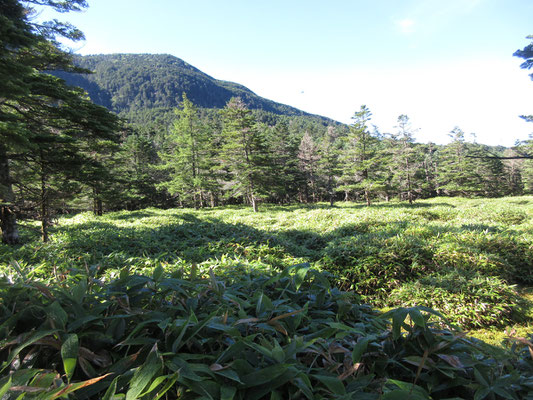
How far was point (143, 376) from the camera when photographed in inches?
29.6

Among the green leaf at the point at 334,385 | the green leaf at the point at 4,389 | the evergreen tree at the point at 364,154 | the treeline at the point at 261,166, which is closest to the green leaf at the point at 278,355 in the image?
the green leaf at the point at 334,385

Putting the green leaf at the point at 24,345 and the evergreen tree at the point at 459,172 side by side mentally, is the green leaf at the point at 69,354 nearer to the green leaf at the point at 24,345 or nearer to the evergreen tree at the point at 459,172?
the green leaf at the point at 24,345

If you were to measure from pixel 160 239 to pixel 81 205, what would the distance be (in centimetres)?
2289

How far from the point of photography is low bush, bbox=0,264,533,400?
0.76m

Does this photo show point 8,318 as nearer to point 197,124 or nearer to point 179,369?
point 179,369

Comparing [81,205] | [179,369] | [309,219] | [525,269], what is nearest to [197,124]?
[81,205]

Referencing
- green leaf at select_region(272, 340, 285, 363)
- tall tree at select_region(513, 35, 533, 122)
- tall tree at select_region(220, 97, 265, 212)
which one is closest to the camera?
green leaf at select_region(272, 340, 285, 363)

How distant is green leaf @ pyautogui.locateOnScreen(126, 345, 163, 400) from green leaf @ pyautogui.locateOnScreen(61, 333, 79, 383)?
19 cm

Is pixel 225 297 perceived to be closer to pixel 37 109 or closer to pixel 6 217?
pixel 6 217

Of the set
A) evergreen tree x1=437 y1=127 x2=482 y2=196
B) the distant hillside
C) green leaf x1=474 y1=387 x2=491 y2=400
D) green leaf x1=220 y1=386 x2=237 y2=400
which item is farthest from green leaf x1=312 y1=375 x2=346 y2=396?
the distant hillside

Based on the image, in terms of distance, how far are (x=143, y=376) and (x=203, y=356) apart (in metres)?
0.19

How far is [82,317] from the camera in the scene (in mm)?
1003

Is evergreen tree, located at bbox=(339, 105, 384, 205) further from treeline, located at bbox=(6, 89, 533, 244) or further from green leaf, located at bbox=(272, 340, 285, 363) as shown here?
green leaf, located at bbox=(272, 340, 285, 363)

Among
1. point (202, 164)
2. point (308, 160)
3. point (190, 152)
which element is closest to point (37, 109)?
point (190, 152)
